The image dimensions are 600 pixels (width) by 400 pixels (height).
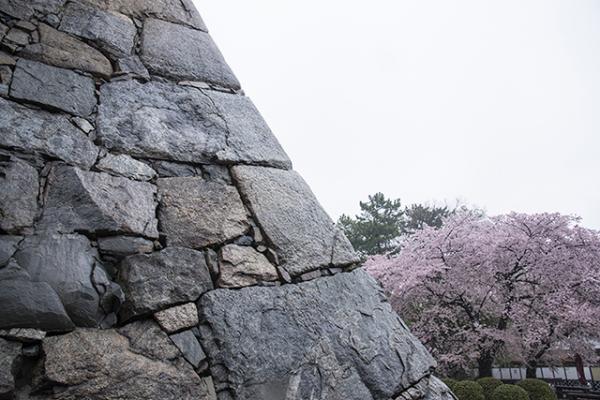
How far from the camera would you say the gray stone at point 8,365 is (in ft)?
3.21

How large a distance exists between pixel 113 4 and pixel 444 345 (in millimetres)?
9470

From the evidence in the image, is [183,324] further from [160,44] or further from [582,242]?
[582,242]

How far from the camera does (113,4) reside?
6.06 feet

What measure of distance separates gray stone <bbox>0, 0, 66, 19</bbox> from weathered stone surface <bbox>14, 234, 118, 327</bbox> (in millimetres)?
1009

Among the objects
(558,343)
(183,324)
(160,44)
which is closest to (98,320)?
(183,324)

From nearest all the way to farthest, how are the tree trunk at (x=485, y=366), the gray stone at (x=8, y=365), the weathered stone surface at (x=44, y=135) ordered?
the gray stone at (x=8, y=365) < the weathered stone surface at (x=44, y=135) < the tree trunk at (x=485, y=366)

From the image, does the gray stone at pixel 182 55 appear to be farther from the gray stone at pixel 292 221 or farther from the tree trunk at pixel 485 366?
the tree trunk at pixel 485 366

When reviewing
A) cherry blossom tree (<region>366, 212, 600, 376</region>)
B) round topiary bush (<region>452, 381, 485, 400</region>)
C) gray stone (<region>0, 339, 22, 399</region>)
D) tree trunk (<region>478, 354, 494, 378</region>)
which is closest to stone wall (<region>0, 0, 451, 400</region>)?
gray stone (<region>0, 339, 22, 399</region>)

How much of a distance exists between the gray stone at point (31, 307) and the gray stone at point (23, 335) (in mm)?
11

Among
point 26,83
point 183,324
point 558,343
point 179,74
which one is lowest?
point 558,343

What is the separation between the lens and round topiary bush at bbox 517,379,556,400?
283 inches

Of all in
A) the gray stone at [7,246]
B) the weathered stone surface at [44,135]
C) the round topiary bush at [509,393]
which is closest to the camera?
the gray stone at [7,246]

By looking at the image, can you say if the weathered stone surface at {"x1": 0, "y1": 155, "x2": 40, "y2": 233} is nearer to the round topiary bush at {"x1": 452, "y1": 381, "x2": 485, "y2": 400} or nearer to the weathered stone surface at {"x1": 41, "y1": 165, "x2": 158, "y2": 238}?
the weathered stone surface at {"x1": 41, "y1": 165, "x2": 158, "y2": 238}

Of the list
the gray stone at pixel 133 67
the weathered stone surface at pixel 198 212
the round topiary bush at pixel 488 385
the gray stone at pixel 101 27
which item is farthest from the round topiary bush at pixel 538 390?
the gray stone at pixel 101 27
